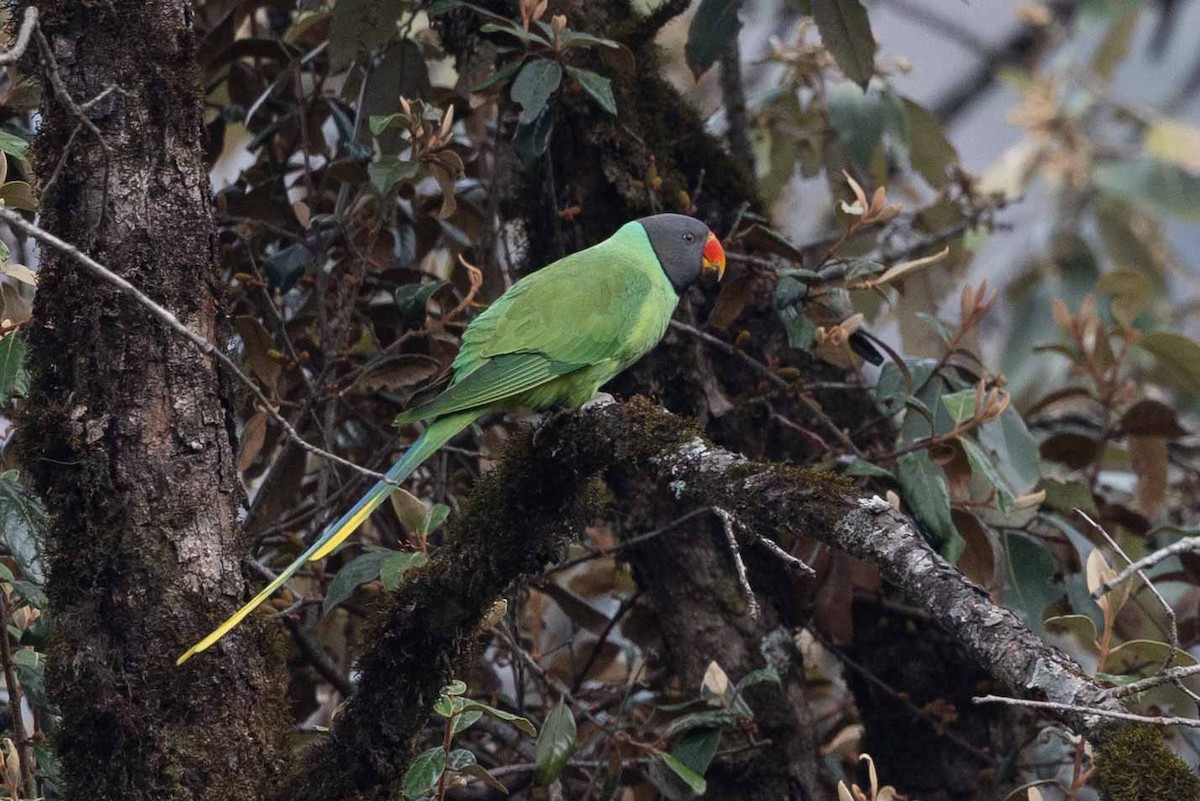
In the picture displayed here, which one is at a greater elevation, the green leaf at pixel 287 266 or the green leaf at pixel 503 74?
the green leaf at pixel 503 74

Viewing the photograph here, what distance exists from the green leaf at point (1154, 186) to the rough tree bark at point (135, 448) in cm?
476

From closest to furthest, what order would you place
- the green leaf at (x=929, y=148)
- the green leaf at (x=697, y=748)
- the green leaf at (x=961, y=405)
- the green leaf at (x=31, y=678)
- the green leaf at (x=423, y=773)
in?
1. the green leaf at (x=423, y=773)
2. the green leaf at (x=31, y=678)
3. the green leaf at (x=697, y=748)
4. the green leaf at (x=961, y=405)
5. the green leaf at (x=929, y=148)

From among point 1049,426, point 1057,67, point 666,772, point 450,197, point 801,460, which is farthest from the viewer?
point 1057,67

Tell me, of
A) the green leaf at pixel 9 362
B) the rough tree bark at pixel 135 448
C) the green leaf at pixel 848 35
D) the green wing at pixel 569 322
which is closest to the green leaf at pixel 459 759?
the rough tree bark at pixel 135 448

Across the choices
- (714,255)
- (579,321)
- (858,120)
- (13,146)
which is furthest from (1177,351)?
(13,146)

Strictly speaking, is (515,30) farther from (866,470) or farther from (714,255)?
(866,470)

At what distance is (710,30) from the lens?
338cm

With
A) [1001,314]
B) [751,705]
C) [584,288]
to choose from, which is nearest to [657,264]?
[584,288]

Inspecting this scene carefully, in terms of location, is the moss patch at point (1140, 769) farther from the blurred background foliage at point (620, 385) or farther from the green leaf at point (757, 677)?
the green leaf at point (757, 677)

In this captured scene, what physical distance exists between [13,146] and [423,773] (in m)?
1.56

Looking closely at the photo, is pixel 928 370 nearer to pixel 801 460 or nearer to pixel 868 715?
pixel 801 460

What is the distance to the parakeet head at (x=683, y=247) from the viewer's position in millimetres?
3291

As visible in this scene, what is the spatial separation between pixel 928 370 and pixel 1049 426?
3.85ft

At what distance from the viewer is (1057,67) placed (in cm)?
590
